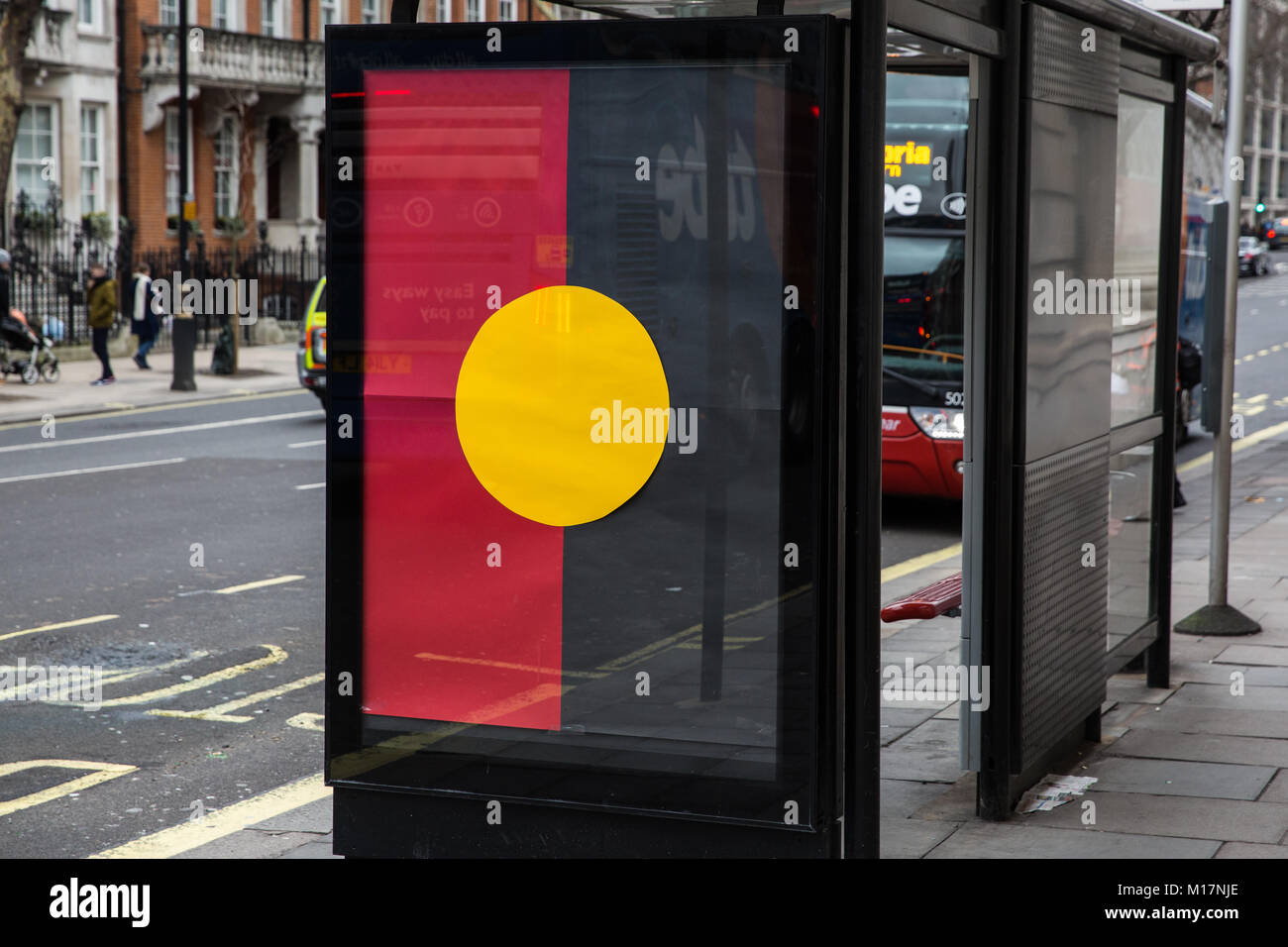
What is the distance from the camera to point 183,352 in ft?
76.9

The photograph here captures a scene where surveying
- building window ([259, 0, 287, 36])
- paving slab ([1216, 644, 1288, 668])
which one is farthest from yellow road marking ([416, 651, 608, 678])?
building window ([259, 0, 287, 36])

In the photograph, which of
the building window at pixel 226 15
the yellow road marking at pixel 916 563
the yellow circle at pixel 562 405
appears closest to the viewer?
the yellow circle at pixel 562 405

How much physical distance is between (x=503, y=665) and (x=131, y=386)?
2114 cm

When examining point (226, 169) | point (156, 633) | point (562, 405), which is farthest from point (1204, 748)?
point (226, 169)

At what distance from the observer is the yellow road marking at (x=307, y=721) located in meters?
6.65

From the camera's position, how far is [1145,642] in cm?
670

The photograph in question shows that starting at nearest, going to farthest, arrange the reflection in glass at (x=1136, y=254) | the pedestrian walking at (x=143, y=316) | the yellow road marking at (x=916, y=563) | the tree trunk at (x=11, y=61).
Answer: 1. the reflection in glass at (x=1136, y=254)
2. the yellow road marking at (x=916, y=563)
3. the tree trunk at (x=11, y=61)
4. the pedestrian walking at (x=143, y=316)

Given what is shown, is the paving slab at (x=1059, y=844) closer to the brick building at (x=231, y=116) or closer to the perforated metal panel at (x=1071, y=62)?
the perforated metal panel at (x=1071, y=62)

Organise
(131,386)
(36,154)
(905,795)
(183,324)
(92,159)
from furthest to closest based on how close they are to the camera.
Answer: (92,159) → (36,154) → (131,386) → (183,324) → (905,795)

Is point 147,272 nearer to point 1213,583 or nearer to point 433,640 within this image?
point 1213,583

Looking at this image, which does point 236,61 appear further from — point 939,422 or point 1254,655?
point 1254,655

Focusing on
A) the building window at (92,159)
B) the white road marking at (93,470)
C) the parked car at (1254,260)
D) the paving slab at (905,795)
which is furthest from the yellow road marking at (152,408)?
the parked car at (1254,260)

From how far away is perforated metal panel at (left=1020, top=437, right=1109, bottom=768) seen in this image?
5176mm

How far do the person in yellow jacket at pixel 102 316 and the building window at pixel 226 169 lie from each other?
15763mm
